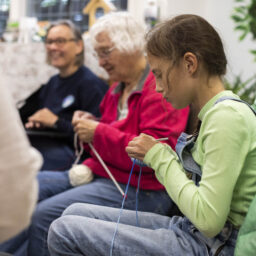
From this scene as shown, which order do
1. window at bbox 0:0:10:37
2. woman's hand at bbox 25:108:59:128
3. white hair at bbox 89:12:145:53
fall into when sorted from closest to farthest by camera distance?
white hair at bbox 89:12:145:53 → woman's hand at bbox 25:108:59:128 → window at bbox 0:0:10:37

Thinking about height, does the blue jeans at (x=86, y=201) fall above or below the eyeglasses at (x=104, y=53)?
below

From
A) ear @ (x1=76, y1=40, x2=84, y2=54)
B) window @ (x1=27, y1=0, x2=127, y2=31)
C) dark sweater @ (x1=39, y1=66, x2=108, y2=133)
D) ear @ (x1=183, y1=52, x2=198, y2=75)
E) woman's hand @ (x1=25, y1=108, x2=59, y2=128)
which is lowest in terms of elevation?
woman's hand @ (x1=25, y1=108, x2=59, y2=128)

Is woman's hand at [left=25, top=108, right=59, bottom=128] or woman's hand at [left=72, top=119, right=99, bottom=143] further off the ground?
woman's hand at [left=72, top=119, right=99, bottom=143]

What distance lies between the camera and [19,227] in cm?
48

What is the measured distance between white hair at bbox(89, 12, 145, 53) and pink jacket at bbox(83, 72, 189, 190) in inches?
9.5

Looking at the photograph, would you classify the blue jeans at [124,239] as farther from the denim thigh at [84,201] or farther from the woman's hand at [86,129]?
the woman's hand at [86,129]

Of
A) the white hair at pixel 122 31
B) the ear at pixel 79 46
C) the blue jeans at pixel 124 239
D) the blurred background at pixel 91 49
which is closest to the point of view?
the blue jeans at pixel 124 239

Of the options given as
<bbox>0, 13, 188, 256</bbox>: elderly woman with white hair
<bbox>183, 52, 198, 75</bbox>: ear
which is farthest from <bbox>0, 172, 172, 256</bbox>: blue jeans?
<bbox>183, 52, 198, 75</bbox>: ear

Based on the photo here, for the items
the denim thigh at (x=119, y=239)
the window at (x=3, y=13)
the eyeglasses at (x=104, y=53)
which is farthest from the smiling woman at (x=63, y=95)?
the window at (x=3, y=13)

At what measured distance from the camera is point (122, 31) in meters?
1.54

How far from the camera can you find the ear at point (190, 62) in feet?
2.87

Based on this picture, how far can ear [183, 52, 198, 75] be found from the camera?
2.87 feet

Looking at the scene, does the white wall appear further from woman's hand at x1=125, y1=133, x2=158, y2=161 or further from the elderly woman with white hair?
woman's hand at x1=125, y1=133, x2=158, y2=161

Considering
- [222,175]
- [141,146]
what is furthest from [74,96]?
[222,175]
